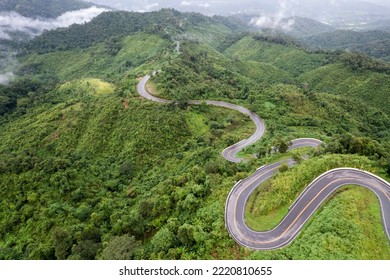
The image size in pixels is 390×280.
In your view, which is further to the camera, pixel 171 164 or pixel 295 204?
pixel 171 164

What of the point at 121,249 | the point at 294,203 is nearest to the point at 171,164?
the point at 121,249

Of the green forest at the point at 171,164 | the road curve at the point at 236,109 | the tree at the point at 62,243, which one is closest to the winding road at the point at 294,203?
the green forest at the point at 171,164

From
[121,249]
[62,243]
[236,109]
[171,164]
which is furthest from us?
[236,109]

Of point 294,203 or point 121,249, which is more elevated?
point 294,203

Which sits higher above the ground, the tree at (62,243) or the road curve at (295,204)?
the road curve at (295,204)

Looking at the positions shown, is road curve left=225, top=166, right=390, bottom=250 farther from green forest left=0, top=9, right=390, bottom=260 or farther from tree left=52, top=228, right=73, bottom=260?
tree left=52, top=228, right=73, bottom=260

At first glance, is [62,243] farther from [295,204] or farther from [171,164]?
[295,204]

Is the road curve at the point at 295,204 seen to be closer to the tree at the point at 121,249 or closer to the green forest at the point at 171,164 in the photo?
the green forest at the point at 171,164

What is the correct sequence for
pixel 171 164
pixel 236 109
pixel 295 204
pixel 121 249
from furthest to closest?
pixel 236 109 → pixel 171 164 → pixel 295 204 → pixel 121 249
